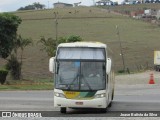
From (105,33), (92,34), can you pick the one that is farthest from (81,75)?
(105,33)

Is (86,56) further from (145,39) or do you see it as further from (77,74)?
(145,39)

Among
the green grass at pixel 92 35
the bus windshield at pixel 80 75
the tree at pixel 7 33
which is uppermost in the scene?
the bus windshield at pixel 80 75

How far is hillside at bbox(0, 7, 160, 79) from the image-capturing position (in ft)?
255

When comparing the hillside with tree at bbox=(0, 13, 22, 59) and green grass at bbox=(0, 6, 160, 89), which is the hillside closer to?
green grass at bbox=(0, 6, 160, 89)

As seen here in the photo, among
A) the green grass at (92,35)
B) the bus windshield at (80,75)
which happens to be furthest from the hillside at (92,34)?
the bus windshield at (80,75)

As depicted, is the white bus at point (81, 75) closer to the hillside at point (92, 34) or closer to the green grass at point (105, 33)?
the hillside at point (92, 34)

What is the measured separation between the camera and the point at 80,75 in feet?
70.8

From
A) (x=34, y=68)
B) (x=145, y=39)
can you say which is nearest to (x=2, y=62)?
(x=34, y=68)

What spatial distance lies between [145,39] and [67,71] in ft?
269

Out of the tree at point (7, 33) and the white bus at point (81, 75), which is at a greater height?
the white bus at point (81, 75)

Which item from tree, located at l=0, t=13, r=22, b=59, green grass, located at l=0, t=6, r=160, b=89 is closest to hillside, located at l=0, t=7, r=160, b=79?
green grass, located at l=0, t=6, r=160, b=89

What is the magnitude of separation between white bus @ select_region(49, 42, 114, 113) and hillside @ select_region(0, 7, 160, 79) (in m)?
42.0

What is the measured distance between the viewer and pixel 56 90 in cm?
2127

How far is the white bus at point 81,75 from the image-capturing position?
2098 cm
